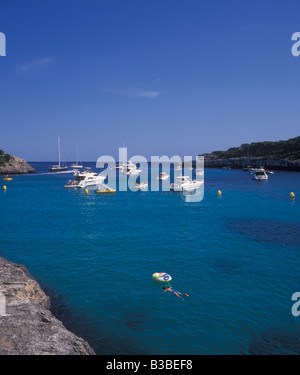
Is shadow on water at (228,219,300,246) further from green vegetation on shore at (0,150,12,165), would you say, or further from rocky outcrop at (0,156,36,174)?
green vegetation on shore at (0,150,12,165)

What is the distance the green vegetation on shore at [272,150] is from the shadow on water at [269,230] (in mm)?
104359

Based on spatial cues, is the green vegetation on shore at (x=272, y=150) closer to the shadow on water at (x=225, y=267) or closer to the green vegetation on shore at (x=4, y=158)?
the shadow on water at (x=225, y=267)

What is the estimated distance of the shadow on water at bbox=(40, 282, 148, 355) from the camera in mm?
10405

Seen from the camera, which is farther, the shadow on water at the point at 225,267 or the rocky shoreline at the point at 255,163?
the rocky shoreline at the point at 255,163

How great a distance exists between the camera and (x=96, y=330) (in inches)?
460

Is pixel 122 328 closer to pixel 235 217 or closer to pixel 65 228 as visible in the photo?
pixel 65 228

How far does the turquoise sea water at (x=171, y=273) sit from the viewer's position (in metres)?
11.2

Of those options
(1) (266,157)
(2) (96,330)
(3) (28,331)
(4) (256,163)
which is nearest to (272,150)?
(1) (266,157)

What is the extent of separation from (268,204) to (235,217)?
12.2 metres

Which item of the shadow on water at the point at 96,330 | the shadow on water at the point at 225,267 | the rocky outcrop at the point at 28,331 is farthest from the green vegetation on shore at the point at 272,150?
the rocky outcrop at the point at 28,331

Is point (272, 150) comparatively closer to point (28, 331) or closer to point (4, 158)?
point (4, 158)

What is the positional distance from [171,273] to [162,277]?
1.35 metres
